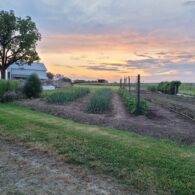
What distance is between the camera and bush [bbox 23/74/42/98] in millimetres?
19188

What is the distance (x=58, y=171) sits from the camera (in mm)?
4805

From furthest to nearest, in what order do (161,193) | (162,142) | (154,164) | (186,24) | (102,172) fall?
(186,24), (162,142), (154,164), (102,172), (161,193)

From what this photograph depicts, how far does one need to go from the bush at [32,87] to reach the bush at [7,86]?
0.67 metres

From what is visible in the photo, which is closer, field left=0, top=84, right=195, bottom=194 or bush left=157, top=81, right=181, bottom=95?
field left=0, top=84, right=195, bottom=194

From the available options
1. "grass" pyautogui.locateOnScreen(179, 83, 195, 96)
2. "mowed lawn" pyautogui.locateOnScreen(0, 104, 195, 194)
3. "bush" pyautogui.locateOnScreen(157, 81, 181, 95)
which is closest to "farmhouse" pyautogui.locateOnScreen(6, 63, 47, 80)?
"grass" pyautogui.locateOnScreen(179, 83, 195, 96)

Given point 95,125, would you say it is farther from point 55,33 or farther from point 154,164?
point 55,33

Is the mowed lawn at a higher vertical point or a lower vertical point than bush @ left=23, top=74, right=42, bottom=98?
lower

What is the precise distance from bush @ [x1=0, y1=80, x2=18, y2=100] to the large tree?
2195 cm

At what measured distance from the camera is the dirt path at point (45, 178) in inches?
158

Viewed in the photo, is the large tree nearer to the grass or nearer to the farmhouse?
the farmhouse

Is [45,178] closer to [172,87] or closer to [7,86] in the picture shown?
[7,86]

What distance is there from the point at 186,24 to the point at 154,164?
41.3 ft

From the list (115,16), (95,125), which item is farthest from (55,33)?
(95,125)

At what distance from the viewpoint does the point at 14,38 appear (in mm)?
40719
